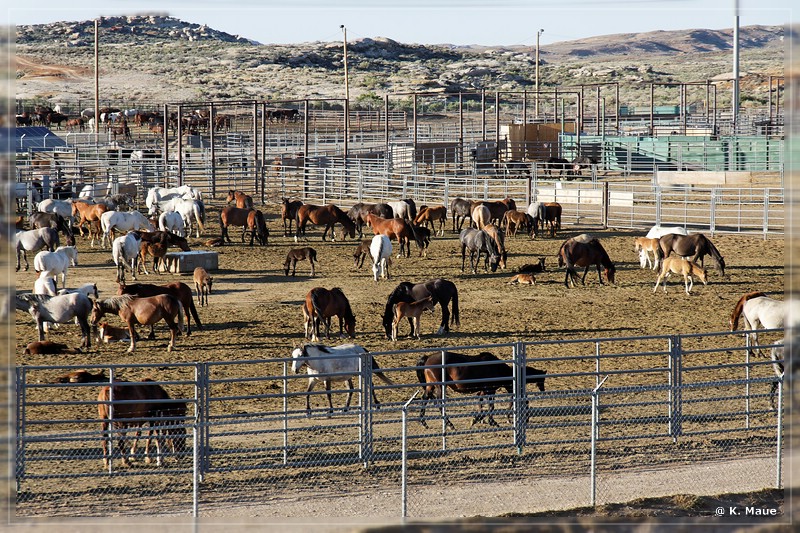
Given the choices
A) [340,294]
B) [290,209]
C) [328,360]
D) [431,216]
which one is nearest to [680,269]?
[340,294]

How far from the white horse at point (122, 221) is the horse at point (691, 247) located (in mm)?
11756

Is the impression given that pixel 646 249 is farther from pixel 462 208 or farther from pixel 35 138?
pixel 35 138

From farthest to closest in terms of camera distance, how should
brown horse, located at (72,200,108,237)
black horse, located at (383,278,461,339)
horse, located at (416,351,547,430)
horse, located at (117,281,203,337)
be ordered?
brown horse, located at (72,200,108,237), horse, located at (117,281,203,337), black horse, located at (383,278,461,339), horse, located at (416,351,547,430)

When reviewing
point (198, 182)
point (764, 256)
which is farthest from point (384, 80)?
point (764, 256)

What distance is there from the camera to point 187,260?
794 inches

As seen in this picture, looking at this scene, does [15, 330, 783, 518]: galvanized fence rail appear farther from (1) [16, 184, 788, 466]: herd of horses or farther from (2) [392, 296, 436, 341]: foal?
(2) [392, 296, 436, 341]: foal

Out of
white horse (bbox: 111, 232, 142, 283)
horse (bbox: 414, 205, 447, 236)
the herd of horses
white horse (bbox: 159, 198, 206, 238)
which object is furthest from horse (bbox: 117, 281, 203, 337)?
horse (bbox: 414, 205, 447, 236)

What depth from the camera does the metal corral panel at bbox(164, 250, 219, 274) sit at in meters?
20.1

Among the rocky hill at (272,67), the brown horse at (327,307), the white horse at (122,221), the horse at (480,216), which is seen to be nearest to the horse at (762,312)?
the brown horse at (327,307)

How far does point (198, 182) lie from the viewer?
116ft

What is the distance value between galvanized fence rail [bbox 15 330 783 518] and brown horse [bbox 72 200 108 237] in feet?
42.4

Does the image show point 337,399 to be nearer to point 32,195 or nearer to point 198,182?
point 32,195

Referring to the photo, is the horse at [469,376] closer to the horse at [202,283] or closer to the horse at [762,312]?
the horse at [762,312]

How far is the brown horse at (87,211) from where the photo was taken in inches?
938
